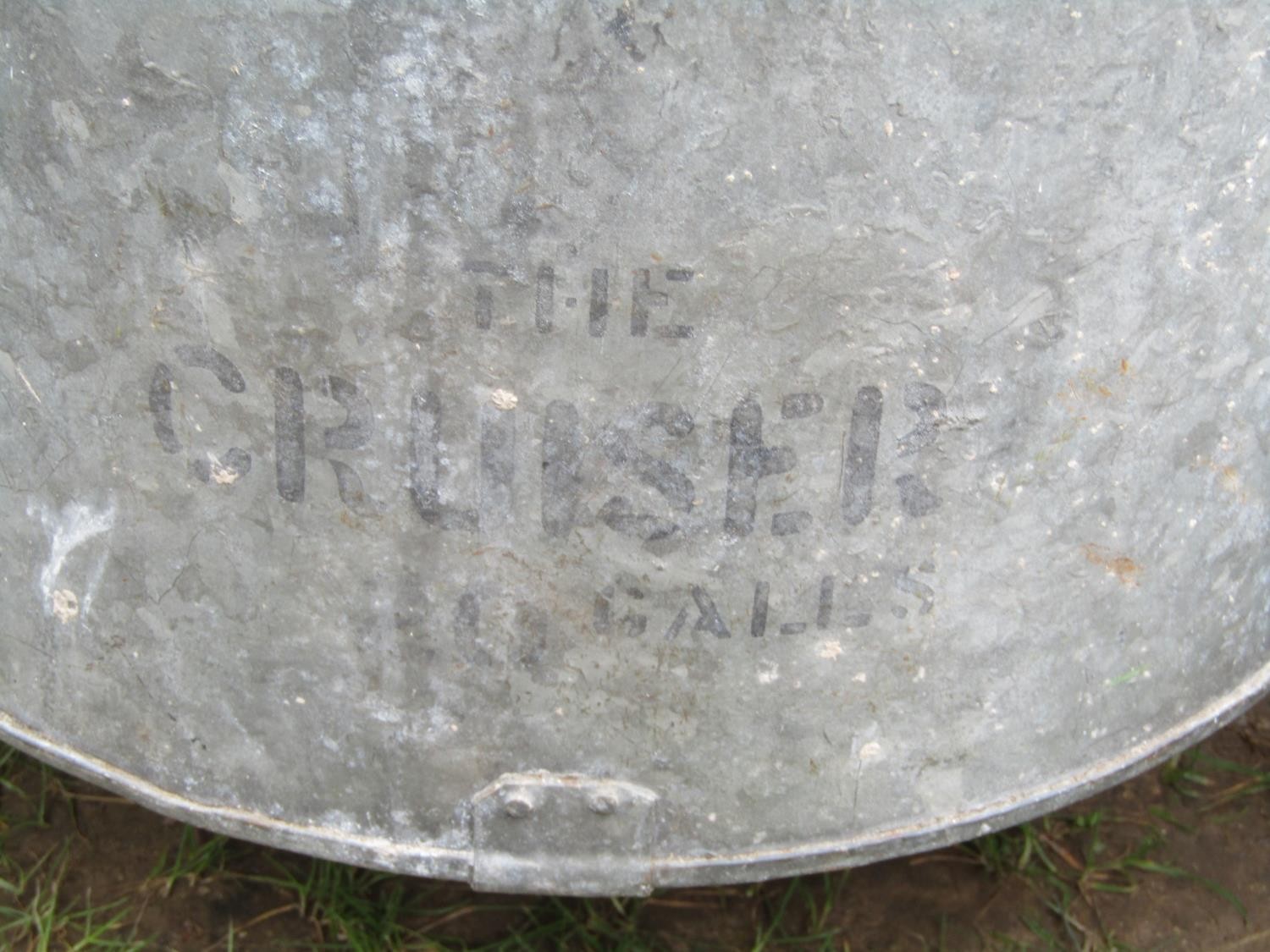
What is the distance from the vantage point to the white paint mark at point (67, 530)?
117 centimetres

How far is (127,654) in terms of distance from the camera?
3.99 ft

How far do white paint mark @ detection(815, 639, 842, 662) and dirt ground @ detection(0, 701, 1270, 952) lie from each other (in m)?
0.67

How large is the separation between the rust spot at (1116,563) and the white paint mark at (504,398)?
0.51m

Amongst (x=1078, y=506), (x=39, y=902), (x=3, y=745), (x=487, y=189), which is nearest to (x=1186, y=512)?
(x=1078, y=506)

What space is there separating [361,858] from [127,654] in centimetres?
28

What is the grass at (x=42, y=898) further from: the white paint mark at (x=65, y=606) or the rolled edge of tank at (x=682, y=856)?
the white paint mark at (x=65, y=606)

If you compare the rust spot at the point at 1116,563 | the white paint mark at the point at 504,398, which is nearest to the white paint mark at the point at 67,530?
the white paint mark at the point at 504,398

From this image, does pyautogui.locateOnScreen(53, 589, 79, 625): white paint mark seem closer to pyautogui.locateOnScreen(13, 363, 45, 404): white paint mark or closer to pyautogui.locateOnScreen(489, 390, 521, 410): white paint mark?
pyautogui.locateOnScreen(13, 363, 45, 404): white paint mark

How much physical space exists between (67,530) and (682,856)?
62cm

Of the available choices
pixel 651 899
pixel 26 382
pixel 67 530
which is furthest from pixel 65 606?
pixel 651 899

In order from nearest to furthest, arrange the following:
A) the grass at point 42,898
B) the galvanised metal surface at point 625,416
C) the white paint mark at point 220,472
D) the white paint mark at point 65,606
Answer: the galvanised metal surface at point 625,416 → the white paint mark at point 220,472 → the white paint mark at point 65,606 → the grass at point 42,898

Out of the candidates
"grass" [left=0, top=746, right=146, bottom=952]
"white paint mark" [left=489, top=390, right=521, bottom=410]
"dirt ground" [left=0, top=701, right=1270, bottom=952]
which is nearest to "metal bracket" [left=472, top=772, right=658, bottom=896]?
"white paint mark" [left=489, top=390, right=521, bottom=410]

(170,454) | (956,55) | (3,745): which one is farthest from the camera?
(3,745)

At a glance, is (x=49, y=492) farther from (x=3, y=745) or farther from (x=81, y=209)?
(x=3, y=745)
